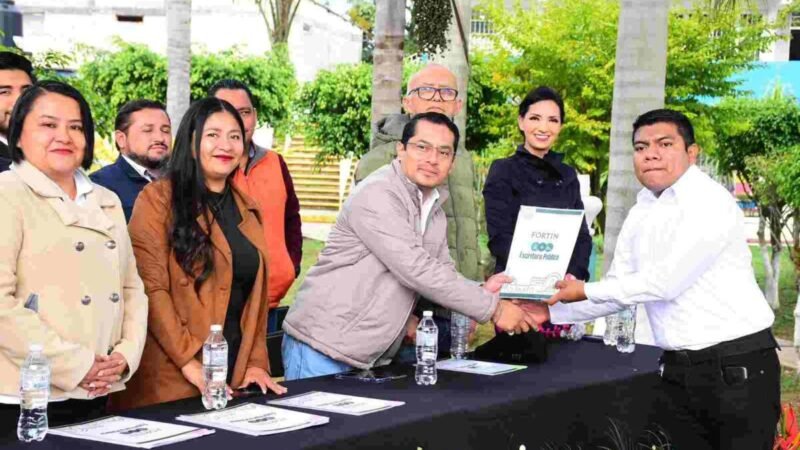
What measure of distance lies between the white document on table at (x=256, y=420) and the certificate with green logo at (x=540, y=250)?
1.48m

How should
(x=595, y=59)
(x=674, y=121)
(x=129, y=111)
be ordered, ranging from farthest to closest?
1. (x=595, y=59)
2. (x=129, y=111)
3. (x=674, y=121)

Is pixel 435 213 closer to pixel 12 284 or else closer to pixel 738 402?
pixel 738 402

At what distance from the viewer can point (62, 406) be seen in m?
4.09

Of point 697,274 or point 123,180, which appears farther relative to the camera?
point 123,180

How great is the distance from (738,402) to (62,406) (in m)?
2.79

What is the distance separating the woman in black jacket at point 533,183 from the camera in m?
6.00

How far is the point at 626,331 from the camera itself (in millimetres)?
6176

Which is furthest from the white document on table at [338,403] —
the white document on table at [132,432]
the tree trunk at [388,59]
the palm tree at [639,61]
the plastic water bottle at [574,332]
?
the tree trunk at [388,59]

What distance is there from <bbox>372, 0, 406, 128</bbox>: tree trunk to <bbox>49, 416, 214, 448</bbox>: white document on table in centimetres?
515

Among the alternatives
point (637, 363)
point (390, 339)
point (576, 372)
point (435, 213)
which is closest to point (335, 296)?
point (390, 339)

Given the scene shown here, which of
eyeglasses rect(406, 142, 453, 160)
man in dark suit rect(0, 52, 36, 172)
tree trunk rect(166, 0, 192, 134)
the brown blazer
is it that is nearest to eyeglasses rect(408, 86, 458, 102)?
eyeglasses rect(406, 142, 453, 160)

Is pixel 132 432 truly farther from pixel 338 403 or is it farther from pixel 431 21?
pixel 431 21

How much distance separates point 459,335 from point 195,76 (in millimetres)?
22512

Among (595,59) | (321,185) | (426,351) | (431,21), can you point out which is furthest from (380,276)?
(321,185)
